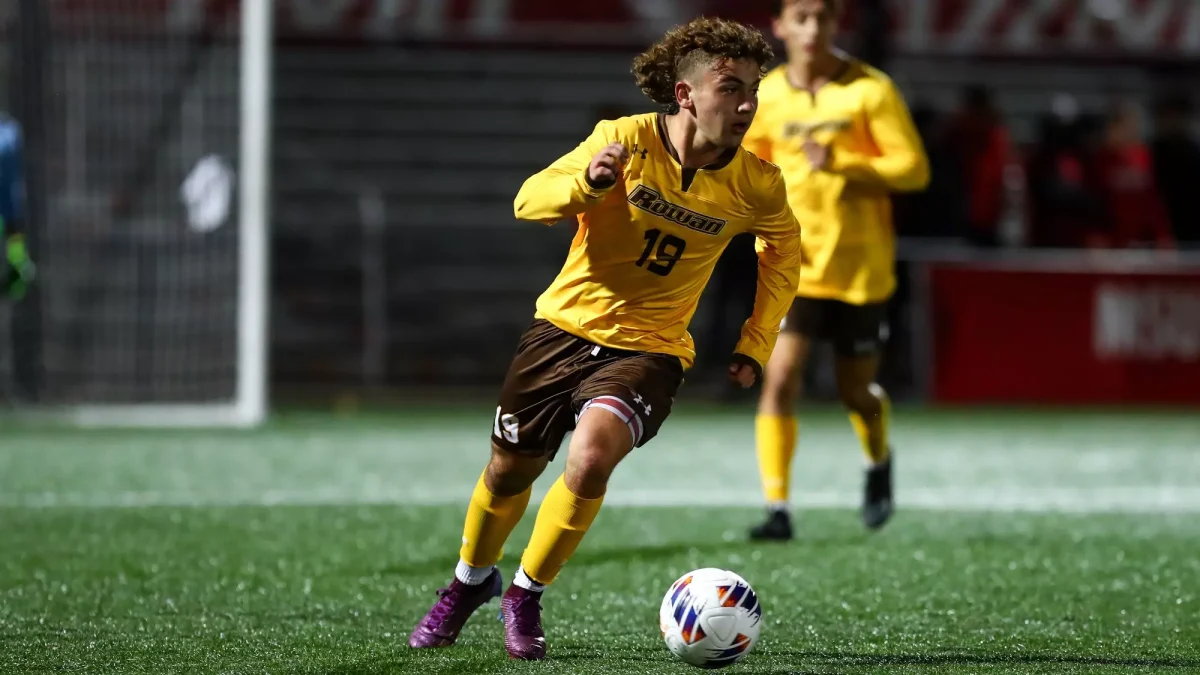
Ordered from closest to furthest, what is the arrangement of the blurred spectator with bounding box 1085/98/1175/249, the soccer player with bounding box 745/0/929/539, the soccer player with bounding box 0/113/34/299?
1. the soccer player with bounding box 745/0/929/539
2. the soccer player with bounding box 0/113/34/299
3. the blurred spectator with bounding box 1085/98/1175/249

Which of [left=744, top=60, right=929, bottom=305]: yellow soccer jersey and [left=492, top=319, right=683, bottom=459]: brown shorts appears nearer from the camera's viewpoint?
[left=492, top=319, right=683, bottom=459]: brown shorts

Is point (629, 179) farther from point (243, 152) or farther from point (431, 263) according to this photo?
point (431, 263)

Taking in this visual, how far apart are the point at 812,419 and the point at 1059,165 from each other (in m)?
3.43

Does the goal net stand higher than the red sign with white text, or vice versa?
the red sign with white text

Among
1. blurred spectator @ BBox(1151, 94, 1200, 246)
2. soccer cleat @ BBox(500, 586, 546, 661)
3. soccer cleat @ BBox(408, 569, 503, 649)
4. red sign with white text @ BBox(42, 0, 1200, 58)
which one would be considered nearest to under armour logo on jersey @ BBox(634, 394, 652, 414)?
soccer cleat @ BBox(500, 586, 546, 661)

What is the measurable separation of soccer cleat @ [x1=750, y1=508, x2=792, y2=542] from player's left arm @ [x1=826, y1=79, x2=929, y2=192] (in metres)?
1.47

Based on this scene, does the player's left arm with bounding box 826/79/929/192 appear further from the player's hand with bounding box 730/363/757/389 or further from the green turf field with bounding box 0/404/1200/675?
the player's hand with bounding box 730/363/757/389

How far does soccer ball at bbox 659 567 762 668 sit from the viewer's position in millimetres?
4652

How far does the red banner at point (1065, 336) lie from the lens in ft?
47.0

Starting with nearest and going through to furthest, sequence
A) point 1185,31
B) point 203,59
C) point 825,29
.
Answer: point 825,29
point 203,59
point 1185,31

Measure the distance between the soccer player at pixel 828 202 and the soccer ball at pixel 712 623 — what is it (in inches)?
106

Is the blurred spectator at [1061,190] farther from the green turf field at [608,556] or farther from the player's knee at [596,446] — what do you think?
the player's knee at [596,446]

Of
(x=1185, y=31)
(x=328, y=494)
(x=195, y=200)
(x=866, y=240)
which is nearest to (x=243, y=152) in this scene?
(x=195, y=200)

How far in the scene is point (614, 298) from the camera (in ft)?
16.6
